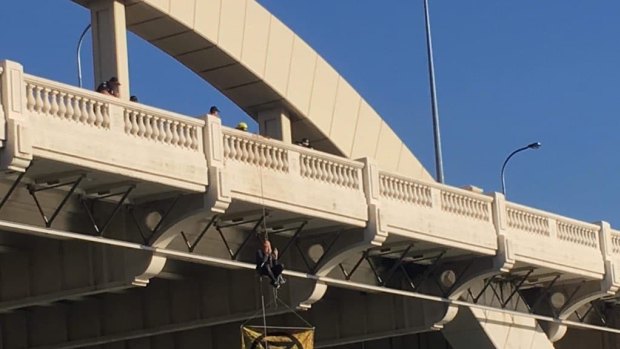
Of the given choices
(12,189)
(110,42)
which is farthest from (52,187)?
(110,42)

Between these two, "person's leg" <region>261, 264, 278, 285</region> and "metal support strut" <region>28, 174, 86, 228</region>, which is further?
"person's leg" <region>261, 264, 278, 285</region>

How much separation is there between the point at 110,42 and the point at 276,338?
30.0 feet

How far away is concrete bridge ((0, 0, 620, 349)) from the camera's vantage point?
38438mm

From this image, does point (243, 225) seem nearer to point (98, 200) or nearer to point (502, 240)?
point (98, 200)

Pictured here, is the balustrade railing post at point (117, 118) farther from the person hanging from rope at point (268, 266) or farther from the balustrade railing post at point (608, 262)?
the balustrade railing post at point (608, 262)

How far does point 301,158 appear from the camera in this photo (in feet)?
147

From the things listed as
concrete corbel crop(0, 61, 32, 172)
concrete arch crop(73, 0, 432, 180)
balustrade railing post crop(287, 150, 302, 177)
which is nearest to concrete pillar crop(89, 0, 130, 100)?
concrete arch crop(73, 0, 432, 180)

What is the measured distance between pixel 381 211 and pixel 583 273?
1279 cm

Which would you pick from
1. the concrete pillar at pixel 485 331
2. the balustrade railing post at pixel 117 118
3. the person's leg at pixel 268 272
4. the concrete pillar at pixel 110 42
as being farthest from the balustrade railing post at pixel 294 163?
the concrete pillar at pixel 485 331

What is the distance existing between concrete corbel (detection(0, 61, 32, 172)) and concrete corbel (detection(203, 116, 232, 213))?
6.11 m

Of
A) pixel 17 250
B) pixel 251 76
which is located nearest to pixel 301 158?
pixel 17 250

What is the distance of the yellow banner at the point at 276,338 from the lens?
145 ft

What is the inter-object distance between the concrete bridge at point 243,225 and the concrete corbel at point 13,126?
4 centimetres

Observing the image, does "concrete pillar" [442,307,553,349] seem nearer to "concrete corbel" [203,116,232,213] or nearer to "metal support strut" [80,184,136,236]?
"concrete corbel" [203,116,232,213]
